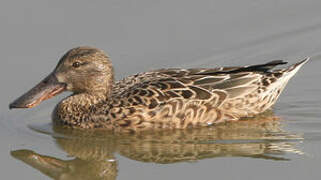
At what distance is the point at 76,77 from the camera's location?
10.7 metres

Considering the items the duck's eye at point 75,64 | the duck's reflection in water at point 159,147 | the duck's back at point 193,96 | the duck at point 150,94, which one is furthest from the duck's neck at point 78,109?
the duck's eye at point 75,64

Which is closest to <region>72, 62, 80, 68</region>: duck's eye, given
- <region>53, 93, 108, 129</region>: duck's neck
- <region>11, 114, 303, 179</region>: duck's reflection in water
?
<region>53, 93, 108, 129</region>: duck's neck

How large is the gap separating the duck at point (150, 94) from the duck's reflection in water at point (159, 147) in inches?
6.3

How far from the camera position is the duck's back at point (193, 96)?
10359 millimetres

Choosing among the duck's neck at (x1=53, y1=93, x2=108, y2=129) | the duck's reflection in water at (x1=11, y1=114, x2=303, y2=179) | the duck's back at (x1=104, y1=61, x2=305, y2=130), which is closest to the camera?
the duck's reflection in water at (x1=11, y1=114, x2=303, y2=179)

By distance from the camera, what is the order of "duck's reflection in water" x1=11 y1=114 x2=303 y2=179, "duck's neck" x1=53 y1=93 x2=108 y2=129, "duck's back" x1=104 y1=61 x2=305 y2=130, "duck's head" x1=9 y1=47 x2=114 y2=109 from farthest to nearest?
"duck's neck" x1=53 y1=93 x2=108 y2=129
"duck's head" x1=9 y1=47 x2=114 y2=109
"duck's back" x1=104 y1=61 x2=305 y2=130
"duck's reflection in water" x1=11 y1=114 x2=303 y2=179

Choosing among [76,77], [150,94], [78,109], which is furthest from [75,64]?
[150,94]

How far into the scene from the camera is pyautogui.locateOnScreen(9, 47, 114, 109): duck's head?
10.5 m

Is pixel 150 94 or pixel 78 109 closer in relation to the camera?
pixel 150 94

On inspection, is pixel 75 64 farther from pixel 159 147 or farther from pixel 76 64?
pixel 159 147

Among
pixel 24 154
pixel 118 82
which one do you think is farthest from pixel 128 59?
pixel 24 154

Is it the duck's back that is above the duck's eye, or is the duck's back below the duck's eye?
below

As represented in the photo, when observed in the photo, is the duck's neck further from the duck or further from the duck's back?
the duck's back

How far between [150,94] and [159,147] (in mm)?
771
